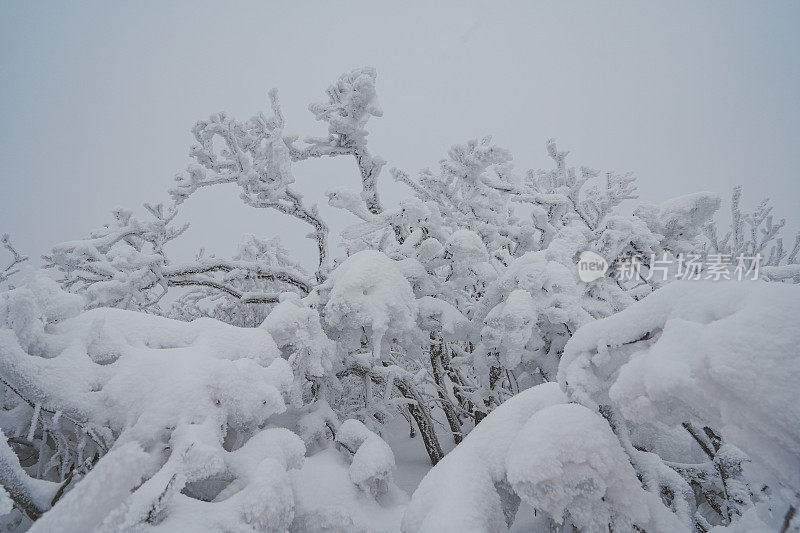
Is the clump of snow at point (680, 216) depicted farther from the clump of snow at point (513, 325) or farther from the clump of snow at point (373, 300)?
the clump of snow at point (373, 300)

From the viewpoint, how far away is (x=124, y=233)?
15.2ft

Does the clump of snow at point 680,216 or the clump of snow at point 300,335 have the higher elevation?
the clump of snow at point 680,216

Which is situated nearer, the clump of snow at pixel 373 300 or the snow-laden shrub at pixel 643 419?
the snow-laden shrub at pixel 643 419

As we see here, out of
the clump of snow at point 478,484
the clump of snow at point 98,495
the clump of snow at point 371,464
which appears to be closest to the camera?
the clump of snow at point 98,495

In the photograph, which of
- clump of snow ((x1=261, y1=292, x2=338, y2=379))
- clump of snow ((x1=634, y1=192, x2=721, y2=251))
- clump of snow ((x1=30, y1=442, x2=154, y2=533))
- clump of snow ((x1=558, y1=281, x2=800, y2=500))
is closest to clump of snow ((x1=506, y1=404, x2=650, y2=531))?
clump of snow ((x1=558, y1=281, x2=800, y2=500))

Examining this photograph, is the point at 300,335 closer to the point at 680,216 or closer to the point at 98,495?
the point at 98,495

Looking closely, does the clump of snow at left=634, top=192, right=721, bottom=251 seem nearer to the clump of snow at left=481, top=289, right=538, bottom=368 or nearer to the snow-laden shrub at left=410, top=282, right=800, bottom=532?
the clump of snow at left=481, top=289, right=538, bottom=368

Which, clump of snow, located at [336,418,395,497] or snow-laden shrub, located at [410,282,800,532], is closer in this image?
snow-laden shrub, located at [410,282,800,532]

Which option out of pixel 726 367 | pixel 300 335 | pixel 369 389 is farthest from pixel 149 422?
pixel 369 389

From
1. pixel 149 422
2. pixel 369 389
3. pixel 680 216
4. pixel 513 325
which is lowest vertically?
pixel 369 389

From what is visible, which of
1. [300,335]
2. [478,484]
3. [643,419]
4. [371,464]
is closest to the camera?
[643,419]

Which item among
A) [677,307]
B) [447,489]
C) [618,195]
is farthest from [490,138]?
[447,489]

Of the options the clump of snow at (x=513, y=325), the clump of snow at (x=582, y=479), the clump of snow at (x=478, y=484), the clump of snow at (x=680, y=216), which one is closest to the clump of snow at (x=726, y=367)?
the clump of snow at (x=582, y=479)

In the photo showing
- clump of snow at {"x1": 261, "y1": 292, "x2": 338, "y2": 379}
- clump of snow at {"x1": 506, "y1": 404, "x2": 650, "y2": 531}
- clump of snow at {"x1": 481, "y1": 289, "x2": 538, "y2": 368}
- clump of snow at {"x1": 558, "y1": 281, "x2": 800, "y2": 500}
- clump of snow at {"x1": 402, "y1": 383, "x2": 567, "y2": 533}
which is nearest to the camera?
clump of snow at {"x1": 558, "y1": 281, "x2": 800, "y2": 500}
